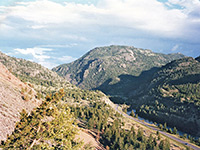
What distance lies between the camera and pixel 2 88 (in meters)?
60.1

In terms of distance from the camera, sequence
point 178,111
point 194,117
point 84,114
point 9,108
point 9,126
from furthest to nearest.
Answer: point 178,111
point 194,117
point 84,114
point 9,108
point 9,126

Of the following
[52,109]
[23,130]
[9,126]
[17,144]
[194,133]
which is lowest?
[194,133]

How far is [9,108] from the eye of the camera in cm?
5025

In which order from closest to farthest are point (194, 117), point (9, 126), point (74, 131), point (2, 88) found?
point (74, 131)
point (9, 126)
point (2, 88)
point (194, 117)

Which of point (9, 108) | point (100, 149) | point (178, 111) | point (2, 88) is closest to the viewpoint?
point (9, 108)

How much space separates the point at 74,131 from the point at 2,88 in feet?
172

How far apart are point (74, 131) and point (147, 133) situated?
385ft

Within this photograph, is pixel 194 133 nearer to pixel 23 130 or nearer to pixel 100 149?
pixel 100 149

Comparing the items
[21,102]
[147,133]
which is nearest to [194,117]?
[147,133]

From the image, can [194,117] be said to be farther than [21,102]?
Yes

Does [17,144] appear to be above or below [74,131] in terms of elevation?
below

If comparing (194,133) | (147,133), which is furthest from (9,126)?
(194,133)

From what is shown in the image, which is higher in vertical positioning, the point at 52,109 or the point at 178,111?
the point at 52,109

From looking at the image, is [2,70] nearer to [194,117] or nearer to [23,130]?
[23,130]
